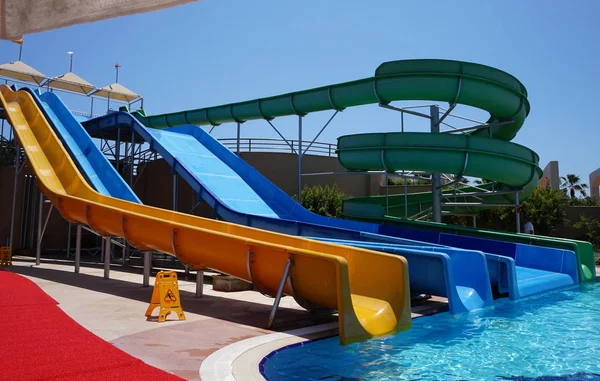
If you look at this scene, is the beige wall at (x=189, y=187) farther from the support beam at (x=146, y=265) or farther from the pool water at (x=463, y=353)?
the pool water at (x=463, y=353)

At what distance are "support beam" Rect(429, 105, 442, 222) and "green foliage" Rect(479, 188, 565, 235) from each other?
950cm

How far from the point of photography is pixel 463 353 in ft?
16.8

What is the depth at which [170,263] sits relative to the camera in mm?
14531

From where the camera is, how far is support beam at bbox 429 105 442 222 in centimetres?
1457

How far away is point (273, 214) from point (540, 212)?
14851 mm

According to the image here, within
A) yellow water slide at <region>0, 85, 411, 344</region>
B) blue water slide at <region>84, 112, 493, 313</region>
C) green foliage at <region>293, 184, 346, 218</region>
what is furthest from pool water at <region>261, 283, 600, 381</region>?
green foliage at <region>293, 184, 346, 218</region>

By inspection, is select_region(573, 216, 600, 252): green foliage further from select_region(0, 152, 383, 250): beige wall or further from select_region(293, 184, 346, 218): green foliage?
select_region(293, 184, 346, 218): green foliage

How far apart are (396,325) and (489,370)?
5.52 feet

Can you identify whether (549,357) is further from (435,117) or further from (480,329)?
(435,117)

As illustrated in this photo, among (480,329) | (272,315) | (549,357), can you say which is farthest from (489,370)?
(272,315)

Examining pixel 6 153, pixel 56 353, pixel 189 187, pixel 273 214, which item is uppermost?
pixel 6 153

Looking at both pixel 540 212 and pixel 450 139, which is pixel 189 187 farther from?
pixel 540 212

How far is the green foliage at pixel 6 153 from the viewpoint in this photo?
20778 mm

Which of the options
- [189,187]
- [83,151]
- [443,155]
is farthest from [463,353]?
[189,187]
